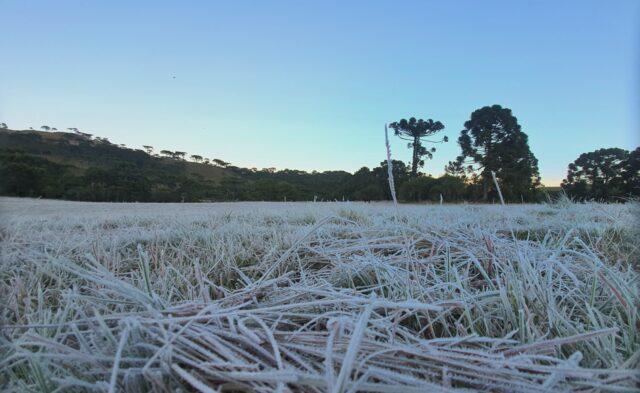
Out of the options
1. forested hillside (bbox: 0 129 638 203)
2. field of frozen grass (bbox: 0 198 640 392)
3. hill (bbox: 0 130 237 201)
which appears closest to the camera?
field of frozen grass (bbox: 0 198 640 392)

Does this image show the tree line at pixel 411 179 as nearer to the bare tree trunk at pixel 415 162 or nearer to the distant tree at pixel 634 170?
the bare tree trunk at pixel 415 162

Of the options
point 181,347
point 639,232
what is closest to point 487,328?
point 181,347

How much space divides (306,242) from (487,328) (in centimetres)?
121

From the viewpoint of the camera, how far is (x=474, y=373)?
66cm

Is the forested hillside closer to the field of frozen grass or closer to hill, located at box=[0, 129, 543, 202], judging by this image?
hill, located at box=[0, 129, 543, 202]

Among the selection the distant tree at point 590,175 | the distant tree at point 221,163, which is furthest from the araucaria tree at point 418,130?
the distant tree at point 221,163

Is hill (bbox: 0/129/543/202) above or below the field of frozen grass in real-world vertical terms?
above

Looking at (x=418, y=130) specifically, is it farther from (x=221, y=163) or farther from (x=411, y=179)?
(x=221, y=163)

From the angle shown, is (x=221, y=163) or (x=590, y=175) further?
(x=221, y=163)

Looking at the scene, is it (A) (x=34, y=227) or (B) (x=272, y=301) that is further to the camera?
(A) (x=34, y=227)

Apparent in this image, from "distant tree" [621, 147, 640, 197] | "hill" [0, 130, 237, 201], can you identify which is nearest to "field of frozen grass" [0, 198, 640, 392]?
"distant tree" [621, 147, 640, 197]

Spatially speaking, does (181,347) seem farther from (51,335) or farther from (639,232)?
(639,232)

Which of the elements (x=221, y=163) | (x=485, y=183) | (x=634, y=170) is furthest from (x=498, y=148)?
(x=221, y=163)

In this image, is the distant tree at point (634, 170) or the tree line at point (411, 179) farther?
the tree line at point (411, 179)
